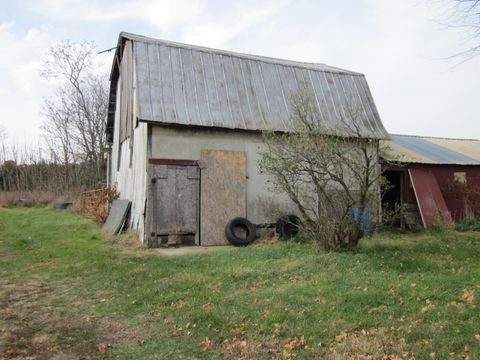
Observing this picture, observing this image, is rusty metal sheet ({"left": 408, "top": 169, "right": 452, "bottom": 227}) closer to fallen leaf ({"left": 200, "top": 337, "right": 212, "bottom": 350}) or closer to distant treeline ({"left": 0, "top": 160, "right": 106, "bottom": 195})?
fallen leaf ({"left": 200, "top": 337, "right": 212, "bottom": 350})

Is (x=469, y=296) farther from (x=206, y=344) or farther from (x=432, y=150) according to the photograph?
(x=432, y=150)

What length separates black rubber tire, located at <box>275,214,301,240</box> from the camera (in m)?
12.3

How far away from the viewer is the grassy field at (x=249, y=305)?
15.3 ft

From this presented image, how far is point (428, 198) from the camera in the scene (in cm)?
1512

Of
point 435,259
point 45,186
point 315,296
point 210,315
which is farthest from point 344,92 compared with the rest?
point 45,186

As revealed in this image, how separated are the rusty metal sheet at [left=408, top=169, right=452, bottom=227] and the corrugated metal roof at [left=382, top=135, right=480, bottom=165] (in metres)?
0.52

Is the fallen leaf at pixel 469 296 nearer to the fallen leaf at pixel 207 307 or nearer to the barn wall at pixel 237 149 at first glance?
the fallen leaf at pixel 207 307

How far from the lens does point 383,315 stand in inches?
209

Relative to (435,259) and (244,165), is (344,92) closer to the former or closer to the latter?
(244,165)

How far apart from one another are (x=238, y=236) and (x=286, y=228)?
143 centimetres

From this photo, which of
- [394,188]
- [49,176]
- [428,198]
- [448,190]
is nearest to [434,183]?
[428,198]

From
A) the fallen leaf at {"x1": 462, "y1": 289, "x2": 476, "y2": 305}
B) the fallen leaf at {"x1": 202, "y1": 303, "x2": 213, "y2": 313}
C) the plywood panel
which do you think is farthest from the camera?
the plywood panel

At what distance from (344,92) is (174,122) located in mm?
6384

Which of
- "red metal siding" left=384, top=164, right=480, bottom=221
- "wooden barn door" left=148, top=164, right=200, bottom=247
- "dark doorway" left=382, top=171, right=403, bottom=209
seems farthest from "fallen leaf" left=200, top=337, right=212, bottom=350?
"dark doorway" left=382, top=171, right=403, bottom=209
